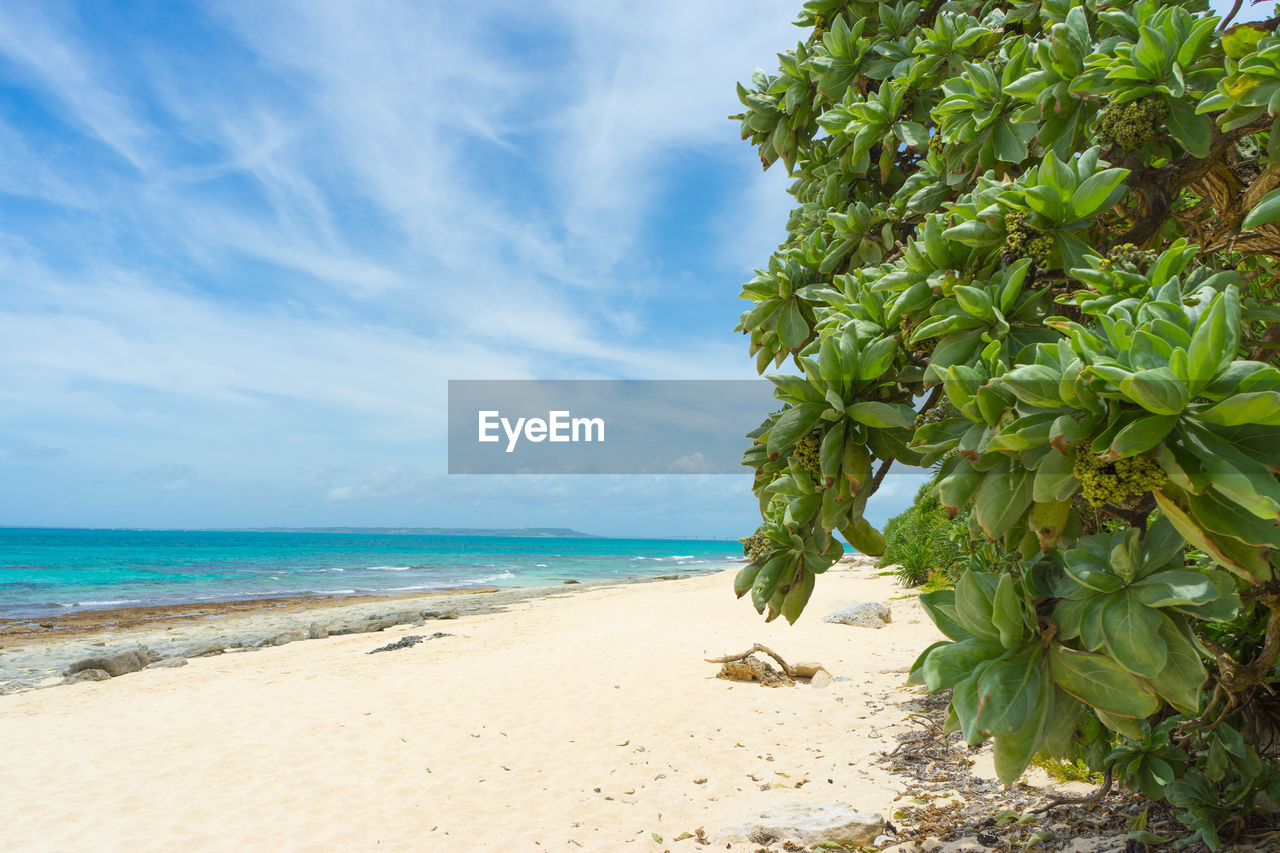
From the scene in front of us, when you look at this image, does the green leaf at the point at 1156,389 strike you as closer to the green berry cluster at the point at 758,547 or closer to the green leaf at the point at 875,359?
the green leaf at the point at 875,359

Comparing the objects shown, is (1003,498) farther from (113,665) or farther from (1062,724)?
(113,665)

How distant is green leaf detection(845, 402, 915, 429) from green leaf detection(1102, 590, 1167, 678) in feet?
1.92

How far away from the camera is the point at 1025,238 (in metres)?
1.70

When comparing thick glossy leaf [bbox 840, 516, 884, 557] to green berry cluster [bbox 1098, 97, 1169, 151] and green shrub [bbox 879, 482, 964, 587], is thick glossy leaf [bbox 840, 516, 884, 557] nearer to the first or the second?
green berry cluster [bbox 1098, 97, 1169, 151]

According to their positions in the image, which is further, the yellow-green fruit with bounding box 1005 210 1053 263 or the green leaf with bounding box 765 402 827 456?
the green leaf with bounding box 765 402 827 456

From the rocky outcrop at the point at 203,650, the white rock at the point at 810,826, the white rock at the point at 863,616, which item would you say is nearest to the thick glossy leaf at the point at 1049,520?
the white rock at the point at 810,826

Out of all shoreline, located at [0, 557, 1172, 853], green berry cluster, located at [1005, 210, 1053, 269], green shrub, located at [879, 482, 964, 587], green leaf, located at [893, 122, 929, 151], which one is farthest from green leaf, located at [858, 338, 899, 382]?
green shrub, located at [879, 482, 964, 587]

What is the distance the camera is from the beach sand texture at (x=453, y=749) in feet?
13.8

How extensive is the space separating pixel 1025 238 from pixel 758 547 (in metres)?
1.17

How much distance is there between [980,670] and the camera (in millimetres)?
1475

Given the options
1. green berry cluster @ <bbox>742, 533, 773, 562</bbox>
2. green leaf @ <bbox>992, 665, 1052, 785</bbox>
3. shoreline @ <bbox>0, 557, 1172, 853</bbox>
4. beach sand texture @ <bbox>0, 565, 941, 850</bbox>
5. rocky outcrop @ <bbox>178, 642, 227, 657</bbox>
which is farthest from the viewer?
rocky outcrop @ <bbox>178, 642, 227, 657</bbox>

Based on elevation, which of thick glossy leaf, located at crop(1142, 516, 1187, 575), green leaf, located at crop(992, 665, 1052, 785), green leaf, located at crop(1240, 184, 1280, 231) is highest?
green leaf, located at crop(1240, 184, 1280, 231)

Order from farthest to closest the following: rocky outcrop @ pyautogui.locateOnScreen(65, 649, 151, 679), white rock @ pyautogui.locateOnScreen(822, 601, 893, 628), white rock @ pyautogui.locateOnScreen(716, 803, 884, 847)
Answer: white rock @ pyautogui.locateOnScreen(822, 601, 893, 628)
rocky outcrop @ pyautogui.locateOnScreen(65, 649, 151, 679)
white rock @ pyautogui.locateOnScreen(716, 803, 884, 847)

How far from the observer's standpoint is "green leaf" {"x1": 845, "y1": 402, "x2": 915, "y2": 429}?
5.59ft
